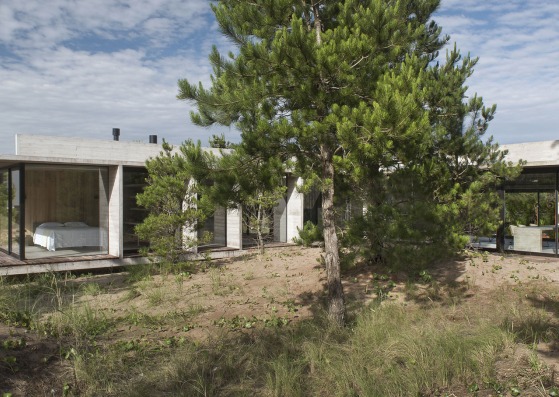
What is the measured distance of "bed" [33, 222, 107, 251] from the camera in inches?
410

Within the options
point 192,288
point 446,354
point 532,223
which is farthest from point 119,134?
point 446,354

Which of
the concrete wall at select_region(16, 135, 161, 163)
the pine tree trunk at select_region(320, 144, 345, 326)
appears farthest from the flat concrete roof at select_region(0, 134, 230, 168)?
the pine tree trunk at select_region(320, 144, 345, 326)

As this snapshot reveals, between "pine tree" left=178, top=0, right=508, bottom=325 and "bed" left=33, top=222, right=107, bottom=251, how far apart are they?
6.31 m

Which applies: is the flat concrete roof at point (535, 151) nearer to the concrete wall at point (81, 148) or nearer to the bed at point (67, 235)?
the concrete wall at point (81, 148)

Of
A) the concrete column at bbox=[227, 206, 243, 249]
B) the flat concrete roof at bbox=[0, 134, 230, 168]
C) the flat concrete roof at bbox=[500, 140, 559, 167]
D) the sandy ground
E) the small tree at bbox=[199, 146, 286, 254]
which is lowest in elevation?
the sandy ground

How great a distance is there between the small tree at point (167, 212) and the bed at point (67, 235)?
73.6 inches

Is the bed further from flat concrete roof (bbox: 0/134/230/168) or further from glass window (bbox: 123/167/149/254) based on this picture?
flat concrete roof (bbox: 0/134/230/168)

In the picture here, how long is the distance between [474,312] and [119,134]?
16067 millimetres

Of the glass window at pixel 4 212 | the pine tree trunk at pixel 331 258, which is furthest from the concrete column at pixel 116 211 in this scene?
the pine tree trunk at pixel 331 258

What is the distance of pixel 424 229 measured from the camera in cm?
661

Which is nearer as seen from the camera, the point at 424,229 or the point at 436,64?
the point at 424,229

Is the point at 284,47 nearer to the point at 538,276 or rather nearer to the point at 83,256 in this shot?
the point at 538,276

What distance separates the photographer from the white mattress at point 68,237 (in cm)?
1041

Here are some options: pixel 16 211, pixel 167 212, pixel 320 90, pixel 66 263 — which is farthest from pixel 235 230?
pixel 320 90
